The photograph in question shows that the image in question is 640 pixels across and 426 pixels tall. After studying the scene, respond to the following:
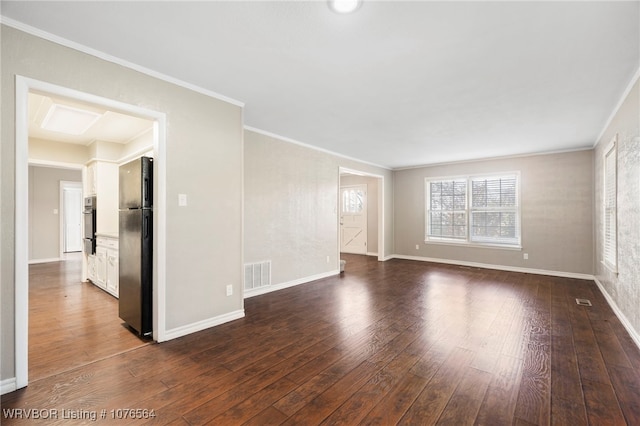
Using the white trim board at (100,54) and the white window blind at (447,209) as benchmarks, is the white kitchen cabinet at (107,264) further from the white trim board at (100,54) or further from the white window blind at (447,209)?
the white window blind at (447,209)

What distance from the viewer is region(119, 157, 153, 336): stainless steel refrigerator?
274 cm

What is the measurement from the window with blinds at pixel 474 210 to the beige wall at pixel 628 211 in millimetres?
2493

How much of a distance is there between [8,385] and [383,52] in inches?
142

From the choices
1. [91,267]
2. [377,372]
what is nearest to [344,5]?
[377,372]

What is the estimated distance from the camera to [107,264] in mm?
4273

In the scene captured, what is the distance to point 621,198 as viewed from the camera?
3209 mm

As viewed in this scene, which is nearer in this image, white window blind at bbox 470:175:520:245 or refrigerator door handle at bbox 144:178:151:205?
refrigerator door handle at bbox 144:178:151:205

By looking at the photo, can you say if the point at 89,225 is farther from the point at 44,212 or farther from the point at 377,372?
the point at 377,372

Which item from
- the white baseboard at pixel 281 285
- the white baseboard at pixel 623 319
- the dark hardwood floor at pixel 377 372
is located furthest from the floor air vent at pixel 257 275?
the white baseboard at pixel 623 319

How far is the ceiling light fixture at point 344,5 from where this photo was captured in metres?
1.68

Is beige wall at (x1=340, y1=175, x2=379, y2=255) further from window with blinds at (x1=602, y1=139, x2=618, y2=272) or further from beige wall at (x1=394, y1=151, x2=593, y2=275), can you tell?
window with blinds at (x1=602, y1=139, x2=618, y2=272)

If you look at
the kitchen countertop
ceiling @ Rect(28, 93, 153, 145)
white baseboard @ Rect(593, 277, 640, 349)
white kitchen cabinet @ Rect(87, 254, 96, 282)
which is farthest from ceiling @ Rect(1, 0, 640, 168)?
white kitchen cabinet @ Rect(87, 254, 96, 282)

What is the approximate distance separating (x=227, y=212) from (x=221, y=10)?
1.95 meters

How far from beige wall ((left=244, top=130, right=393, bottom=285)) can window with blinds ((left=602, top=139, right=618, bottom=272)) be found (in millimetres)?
4114
